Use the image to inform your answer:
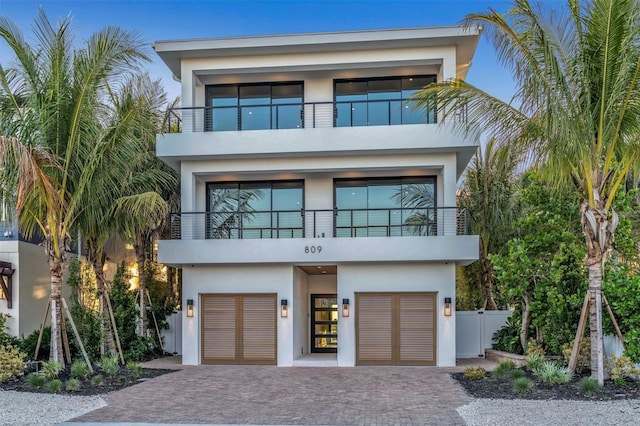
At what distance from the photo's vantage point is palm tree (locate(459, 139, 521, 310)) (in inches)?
700

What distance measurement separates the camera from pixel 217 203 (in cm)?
1623

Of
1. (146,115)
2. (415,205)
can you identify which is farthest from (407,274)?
(146,115)

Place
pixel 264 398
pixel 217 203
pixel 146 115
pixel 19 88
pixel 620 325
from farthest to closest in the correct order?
pixel 217 203
pixel 146 115
pixel 19 88
pixel 620 325
pixel 264 398

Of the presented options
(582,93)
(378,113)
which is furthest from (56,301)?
(582,93)

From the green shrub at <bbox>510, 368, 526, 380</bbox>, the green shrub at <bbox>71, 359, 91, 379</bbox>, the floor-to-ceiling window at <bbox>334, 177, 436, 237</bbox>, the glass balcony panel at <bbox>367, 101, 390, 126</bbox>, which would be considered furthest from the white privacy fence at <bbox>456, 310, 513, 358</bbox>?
the green shrub at <bbox>71, 359, 91, 379</bbox>

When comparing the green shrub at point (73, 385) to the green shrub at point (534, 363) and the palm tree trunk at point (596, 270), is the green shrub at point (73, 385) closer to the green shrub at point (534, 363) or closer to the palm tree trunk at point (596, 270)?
the green shrub at point (534, 363)

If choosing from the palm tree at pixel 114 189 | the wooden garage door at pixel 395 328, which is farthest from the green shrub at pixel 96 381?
the wooden garage door at pixel 395 328

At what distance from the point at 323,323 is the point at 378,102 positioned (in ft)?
23.4

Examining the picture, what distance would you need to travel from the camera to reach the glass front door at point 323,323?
17.6 meters

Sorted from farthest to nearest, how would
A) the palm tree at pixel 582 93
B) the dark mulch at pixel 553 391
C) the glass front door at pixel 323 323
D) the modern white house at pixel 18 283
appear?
the glass front door at pixel 323 323 → the modern white house at pixel 18 283 → the palm tree at pixel 582 93 → the dark mulch at pixel 553 391

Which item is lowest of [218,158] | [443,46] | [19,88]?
[218,158]

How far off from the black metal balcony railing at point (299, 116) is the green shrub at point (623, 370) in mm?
7716

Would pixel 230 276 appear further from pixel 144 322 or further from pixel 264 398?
pixel 264 398

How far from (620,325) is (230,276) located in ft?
30.8
